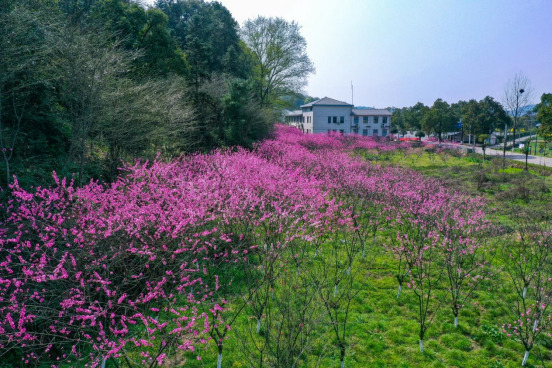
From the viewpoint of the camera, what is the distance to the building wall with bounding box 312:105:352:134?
56.5m

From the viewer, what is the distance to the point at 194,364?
5441mm

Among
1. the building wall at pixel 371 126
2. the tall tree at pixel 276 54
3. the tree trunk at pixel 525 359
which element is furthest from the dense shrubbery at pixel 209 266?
the building wall at pixel 371 126

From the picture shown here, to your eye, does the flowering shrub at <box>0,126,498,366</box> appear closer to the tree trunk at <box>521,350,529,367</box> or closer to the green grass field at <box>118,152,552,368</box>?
the green grass field at <box>118,152,552,368</box>

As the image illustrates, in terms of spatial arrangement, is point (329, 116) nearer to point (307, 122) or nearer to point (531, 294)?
point (307, 122)

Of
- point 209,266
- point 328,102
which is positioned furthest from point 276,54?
point 209,266

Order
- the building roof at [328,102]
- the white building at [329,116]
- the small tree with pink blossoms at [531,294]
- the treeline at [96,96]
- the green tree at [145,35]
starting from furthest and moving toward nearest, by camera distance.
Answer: the white building at [329,116] → the building roof at [328,102] → the green tree at [145,35] → the treeline at [96,96] → the small tree with pink blossoms at [531,294]

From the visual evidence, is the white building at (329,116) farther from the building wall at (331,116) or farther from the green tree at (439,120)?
the green tree at (439,120)

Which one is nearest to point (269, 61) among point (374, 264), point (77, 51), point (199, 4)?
point (199, 4)

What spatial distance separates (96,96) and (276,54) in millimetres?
36041

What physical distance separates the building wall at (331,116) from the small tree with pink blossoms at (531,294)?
47.6m

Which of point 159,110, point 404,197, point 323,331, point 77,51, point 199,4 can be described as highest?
point 199,4

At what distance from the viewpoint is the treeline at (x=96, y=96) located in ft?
30.9

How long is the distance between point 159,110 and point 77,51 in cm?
443

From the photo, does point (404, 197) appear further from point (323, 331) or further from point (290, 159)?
point (290, 159)
